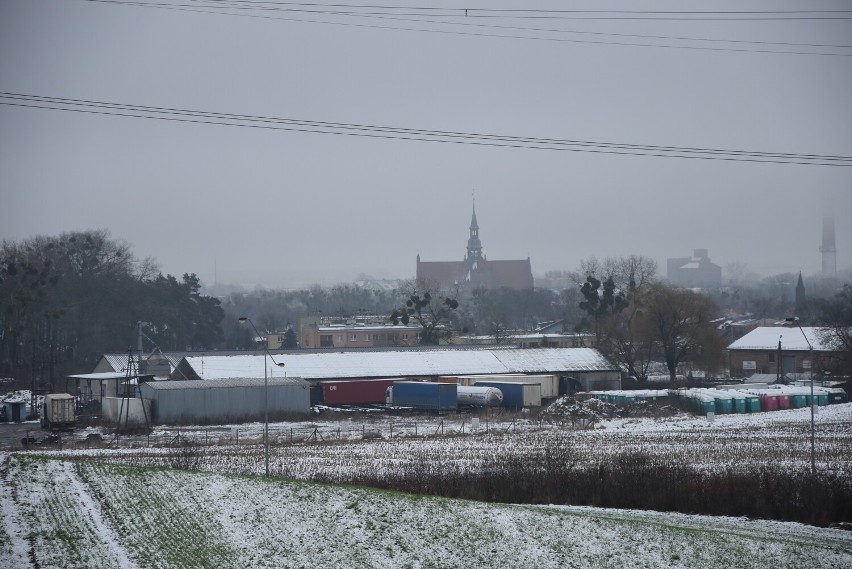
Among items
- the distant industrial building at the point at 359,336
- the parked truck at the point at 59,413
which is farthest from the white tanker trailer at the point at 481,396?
the distant industrial building at the point at 359,336

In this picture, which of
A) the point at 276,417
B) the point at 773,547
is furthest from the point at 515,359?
the point at 773,547

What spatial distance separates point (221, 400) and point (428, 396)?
1353 cm

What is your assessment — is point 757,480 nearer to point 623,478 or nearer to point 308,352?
point 623,478

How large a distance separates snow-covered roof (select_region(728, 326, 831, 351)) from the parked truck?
58.3 m

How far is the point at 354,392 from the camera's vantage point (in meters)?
66.0

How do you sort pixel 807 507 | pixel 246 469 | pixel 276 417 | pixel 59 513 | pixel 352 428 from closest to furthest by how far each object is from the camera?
pixel 59 513
pixel 807 507
pixel 246 469
pixel 352 428
pixel 276 417

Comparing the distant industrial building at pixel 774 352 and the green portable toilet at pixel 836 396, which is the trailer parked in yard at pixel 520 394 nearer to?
the green portable toilet at pixel 836 396

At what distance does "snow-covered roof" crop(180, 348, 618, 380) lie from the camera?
6831 cm

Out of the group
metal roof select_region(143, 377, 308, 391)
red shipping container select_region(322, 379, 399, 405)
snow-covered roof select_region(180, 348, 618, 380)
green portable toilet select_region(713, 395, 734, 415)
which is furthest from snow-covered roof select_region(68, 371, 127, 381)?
green portable toilet select_region(713, 395, 734, 415)

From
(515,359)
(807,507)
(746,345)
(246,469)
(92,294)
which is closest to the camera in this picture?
(807,507)

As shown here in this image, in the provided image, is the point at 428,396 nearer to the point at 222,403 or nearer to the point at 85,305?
the point at 222,403

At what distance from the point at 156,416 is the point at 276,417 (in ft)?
23.5

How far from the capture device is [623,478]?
29344 mm

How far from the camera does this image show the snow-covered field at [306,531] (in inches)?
763
